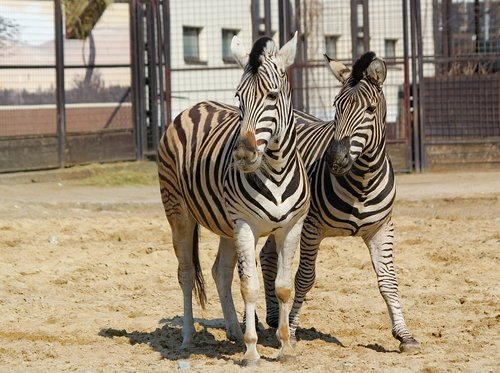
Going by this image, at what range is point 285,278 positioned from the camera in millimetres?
5863

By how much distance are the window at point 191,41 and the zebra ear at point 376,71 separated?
43.6ft

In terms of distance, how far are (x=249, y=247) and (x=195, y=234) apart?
49.4 inches

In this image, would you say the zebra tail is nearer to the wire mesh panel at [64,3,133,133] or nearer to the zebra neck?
the zebra neck

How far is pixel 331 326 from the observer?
695 centimetres

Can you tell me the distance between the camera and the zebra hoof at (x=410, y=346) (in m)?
6.05

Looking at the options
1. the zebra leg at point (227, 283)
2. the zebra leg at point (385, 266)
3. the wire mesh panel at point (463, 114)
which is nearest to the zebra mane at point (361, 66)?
the zebra leg at point (385, 266)

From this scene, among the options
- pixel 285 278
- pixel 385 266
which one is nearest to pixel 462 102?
pixel 385 266

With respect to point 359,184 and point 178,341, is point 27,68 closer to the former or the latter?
point 178,341

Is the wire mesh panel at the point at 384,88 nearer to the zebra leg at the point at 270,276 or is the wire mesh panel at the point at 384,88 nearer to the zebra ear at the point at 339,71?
the zebra leg at the point at 270,276

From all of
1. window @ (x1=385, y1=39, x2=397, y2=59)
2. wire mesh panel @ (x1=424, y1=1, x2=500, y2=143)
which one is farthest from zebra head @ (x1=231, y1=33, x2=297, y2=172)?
window @ (x1=385, y1=39, x2=397, y2=59)

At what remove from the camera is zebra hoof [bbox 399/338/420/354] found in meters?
6.05

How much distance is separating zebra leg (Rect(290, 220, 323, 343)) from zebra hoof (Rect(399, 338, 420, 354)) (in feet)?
2.31

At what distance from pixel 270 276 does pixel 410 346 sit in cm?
134

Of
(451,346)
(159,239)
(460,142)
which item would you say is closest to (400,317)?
(451,346)
